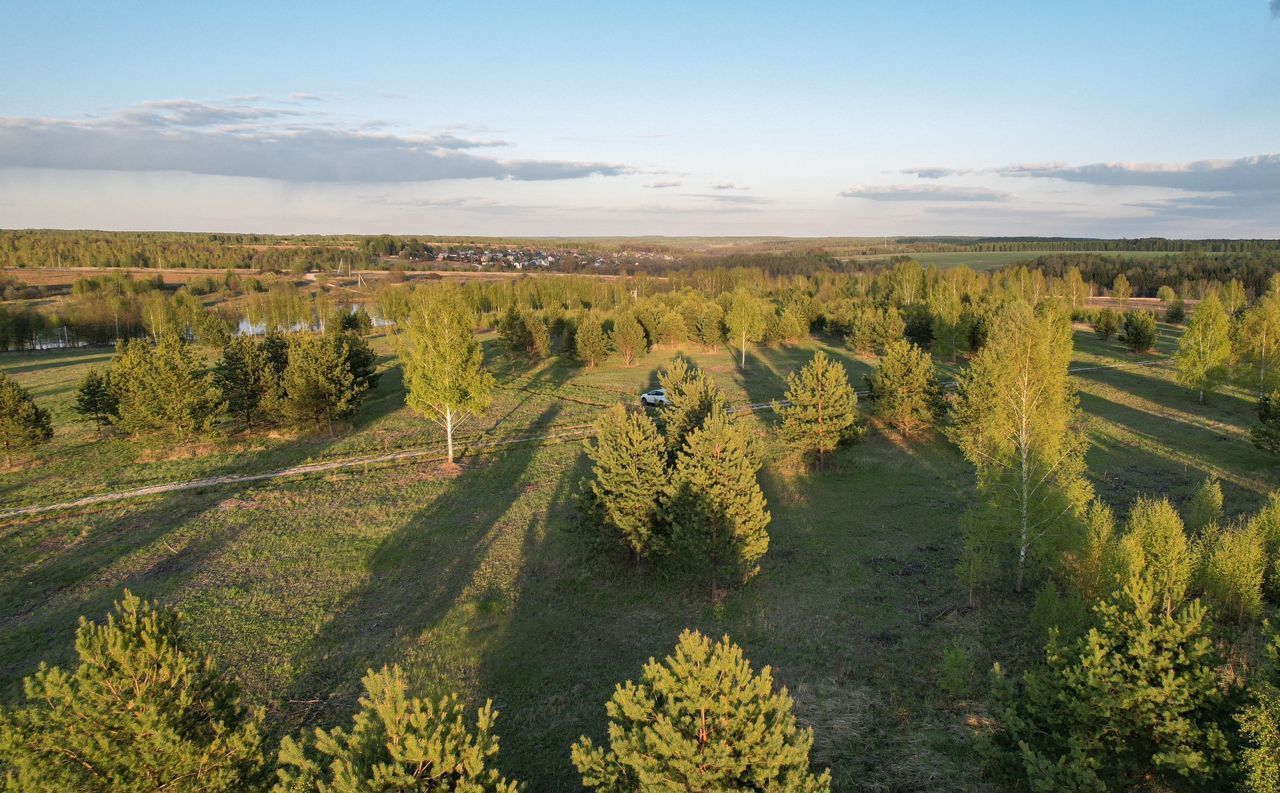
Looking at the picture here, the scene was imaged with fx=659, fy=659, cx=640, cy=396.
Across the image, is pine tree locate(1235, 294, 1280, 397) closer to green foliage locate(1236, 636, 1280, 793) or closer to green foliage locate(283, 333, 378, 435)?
green foliage locate(1236, 636, 1280, 793)

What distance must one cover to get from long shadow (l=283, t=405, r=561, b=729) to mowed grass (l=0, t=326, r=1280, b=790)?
79mm

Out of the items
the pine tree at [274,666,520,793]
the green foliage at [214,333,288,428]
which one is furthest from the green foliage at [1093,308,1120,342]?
the pine tree at [274,666,520,793]

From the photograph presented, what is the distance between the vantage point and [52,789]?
7816 millimetres

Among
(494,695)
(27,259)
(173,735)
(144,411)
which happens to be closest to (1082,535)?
(494,695)

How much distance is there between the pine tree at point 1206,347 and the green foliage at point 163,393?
54070mm

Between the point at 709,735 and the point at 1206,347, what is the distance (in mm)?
45065

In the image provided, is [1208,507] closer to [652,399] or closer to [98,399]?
[652,399]

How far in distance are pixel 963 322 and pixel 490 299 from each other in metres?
74.3

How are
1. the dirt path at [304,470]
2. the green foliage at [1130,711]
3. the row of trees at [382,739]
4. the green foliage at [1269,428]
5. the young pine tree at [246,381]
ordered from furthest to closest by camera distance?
1. the young pine tree at [246,381]
2. the green foliage at [1269,428]
3. the dirt path at [304,470]
4. the green foliage at [1130,711]
5. the row of trees at [382,739]

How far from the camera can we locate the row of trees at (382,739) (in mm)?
7766

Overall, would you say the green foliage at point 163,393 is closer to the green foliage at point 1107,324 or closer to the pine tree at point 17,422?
the pine tree at point 17,422

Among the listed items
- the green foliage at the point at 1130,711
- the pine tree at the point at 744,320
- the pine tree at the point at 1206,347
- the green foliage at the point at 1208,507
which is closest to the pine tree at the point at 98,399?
the green foliage at the point at 1130,711

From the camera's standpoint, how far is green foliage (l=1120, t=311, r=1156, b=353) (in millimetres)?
59250

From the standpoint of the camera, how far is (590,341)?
5878cm
